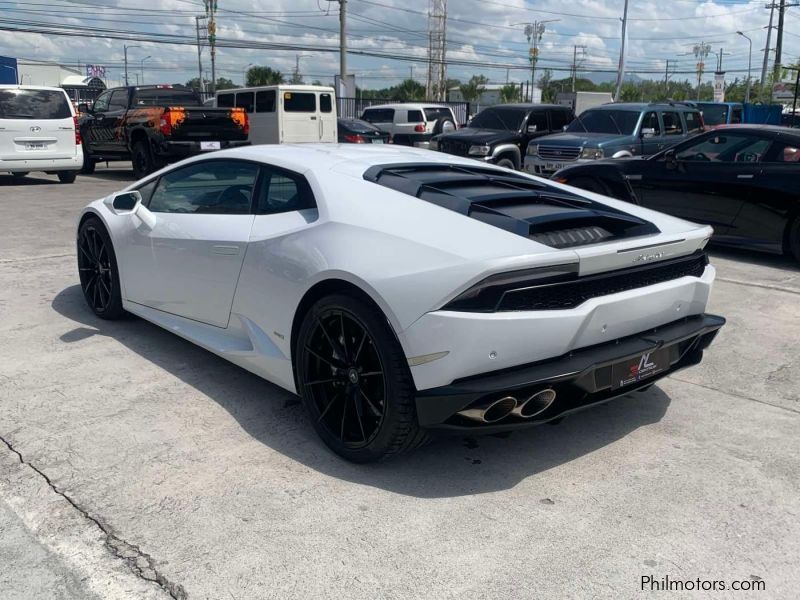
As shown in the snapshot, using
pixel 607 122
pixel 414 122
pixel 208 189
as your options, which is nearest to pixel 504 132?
pixel 607 122

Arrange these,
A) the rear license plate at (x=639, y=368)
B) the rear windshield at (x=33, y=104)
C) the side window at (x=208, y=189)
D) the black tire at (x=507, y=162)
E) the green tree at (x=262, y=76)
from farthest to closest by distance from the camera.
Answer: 1. the green tree at (x=262, y=76)
2. the black tire at (x=507, y=162)
3. the rear windshield at (x=33, y=104)
4. the side window at (x=208, y=189)
5. the rear license plate at (x=639, y=368)

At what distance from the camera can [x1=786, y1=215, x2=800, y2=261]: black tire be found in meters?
7.90

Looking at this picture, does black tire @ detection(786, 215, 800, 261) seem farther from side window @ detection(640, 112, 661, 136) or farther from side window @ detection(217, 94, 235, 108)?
side window @ detection(217, 94, 235, 108)

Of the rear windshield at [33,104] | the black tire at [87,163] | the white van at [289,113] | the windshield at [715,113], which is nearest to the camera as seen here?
the rear windshield at [33,104]

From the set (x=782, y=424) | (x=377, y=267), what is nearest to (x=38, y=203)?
(x=377, y=267)

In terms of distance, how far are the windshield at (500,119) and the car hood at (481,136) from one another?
1.00ft

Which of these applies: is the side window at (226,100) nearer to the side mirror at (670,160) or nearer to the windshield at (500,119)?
the windshield at (500,119)

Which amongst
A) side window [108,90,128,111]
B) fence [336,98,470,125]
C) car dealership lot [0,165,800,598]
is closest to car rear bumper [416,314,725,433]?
car dealership lot [0,165,800,598]

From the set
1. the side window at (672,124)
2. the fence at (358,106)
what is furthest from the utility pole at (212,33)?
the side window at (672,124)

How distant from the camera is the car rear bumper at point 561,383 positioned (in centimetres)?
296

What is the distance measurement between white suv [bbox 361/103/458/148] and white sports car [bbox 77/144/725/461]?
19.3 m

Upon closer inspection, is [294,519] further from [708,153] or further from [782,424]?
[708,153]

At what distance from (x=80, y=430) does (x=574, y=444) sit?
7.90 feet

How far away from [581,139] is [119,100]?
10280mm
